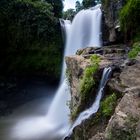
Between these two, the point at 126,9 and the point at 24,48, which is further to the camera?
the point at 24,48

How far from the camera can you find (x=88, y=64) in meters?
10.3

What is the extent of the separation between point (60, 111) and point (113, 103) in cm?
763

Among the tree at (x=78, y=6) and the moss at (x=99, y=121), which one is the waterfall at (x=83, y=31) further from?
the moss at (x=99, y=121)

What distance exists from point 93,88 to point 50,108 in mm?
7492

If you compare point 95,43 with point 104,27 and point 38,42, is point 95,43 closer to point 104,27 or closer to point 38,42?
point 104,27

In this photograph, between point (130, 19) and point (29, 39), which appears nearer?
point (130, 19)

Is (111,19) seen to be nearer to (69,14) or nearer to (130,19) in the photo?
(130,19)

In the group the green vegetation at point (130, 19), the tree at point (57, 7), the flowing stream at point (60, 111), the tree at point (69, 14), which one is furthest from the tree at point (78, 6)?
the green vegetation at point (130, 19)

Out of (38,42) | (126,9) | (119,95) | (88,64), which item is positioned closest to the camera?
(119,95)

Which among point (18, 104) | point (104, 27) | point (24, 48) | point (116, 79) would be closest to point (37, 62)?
point (24, 48)

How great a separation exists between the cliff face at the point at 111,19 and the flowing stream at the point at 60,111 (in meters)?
0.46

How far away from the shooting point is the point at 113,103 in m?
7.93

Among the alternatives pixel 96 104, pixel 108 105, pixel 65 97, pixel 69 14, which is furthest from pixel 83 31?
pixel 108 105

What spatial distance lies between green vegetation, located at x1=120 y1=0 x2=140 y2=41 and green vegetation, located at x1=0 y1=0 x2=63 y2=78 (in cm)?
577
